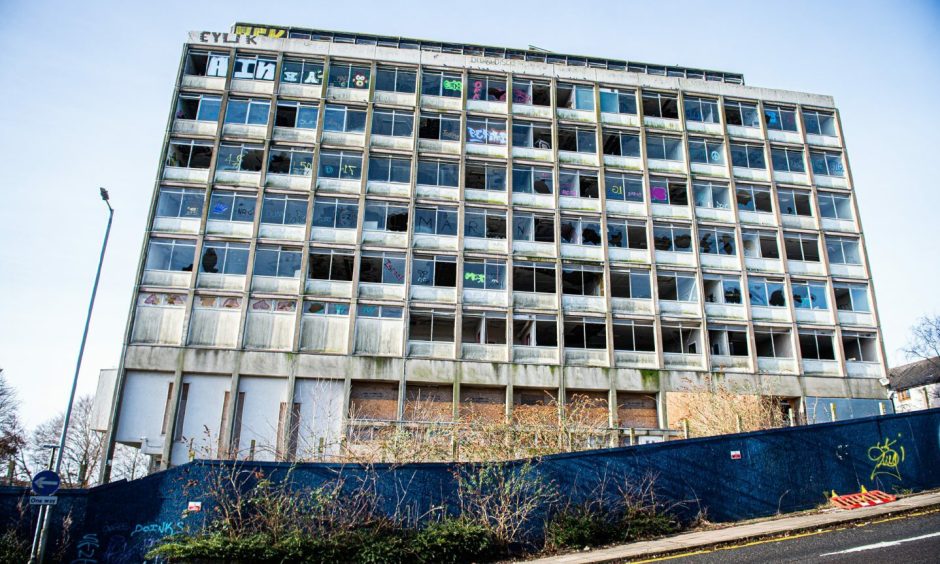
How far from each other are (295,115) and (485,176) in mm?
11384

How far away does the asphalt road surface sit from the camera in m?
11.2

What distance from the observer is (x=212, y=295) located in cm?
3328

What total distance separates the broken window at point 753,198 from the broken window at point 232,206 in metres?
28.5

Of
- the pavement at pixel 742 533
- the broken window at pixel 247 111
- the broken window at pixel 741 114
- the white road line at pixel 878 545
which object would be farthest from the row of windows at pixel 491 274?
the white road line at pixel 878 545

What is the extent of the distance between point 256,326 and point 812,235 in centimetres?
3271

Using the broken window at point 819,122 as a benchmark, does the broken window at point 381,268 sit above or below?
below

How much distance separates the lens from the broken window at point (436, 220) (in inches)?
1421

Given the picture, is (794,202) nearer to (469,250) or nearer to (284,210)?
(469,250)

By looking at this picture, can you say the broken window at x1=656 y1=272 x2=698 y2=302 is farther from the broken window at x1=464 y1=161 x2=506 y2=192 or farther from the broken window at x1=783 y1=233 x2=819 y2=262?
the broken window at x1=464 y1=161 x2=506 y2=192

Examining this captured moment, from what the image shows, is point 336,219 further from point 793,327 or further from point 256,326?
point 793,327

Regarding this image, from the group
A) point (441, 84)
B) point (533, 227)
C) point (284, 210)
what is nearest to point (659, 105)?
point (533, 227)

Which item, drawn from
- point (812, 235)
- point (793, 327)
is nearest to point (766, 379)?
point (793, 327)

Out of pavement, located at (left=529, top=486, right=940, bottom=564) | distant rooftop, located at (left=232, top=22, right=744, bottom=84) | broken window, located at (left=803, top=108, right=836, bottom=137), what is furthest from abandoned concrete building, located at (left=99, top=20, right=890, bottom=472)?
pavement, located at (left=529, top=486, right=940, bottom=564)

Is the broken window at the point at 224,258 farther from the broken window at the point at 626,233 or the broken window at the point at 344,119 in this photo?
the broken window at the point at 626,233
